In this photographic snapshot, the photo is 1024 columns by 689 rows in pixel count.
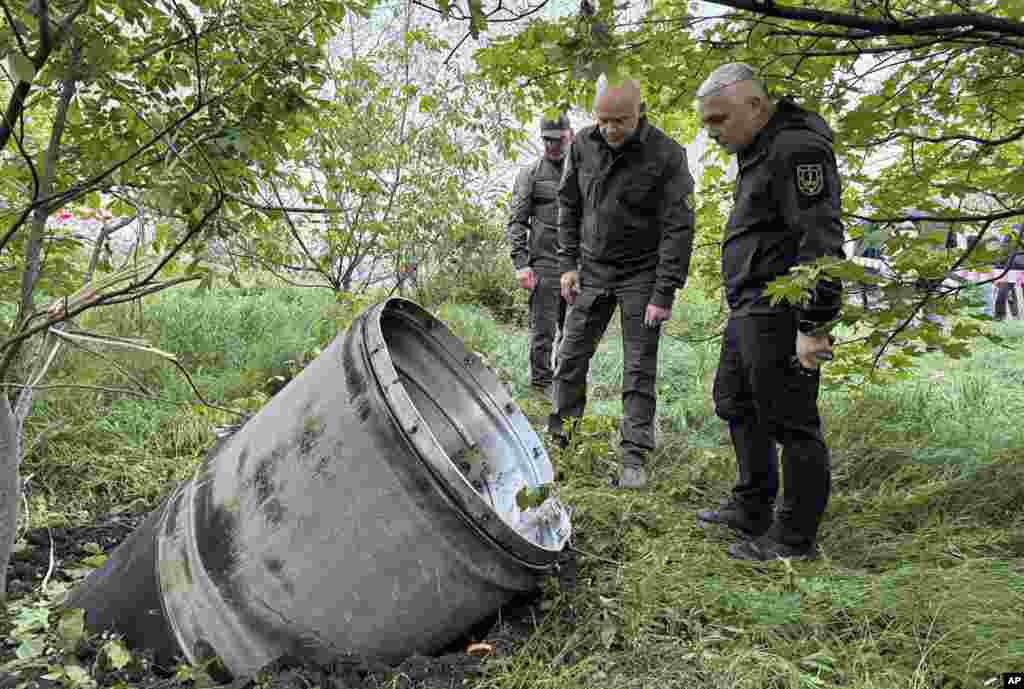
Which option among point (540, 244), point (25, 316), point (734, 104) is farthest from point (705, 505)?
point (25, 316)

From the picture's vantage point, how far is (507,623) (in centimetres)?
220

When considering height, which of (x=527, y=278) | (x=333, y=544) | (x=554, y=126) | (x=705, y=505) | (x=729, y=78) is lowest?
(x=705, y=505)

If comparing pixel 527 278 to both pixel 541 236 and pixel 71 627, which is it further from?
pixel 71 627

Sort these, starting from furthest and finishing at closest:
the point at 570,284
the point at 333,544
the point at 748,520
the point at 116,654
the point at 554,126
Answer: the point at 554,126, the point at 570,284, the point at 748,520, the point at 116,654, the point at 333,544

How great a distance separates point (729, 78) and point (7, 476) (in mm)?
2545

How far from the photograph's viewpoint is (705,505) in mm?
3344

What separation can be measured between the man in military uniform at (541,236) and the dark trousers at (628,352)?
1293mm

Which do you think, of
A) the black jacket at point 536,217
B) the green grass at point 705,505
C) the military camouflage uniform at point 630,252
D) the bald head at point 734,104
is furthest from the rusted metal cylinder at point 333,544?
the black jacket at point 536,217

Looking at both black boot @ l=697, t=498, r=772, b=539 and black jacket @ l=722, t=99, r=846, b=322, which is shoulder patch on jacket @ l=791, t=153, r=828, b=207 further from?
black boot @ l=697, t=498, r=772, b=539

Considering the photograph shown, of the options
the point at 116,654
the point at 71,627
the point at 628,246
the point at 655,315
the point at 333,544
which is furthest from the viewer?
the point at 628,246

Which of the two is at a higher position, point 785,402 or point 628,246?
point 628,246

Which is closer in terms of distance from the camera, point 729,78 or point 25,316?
point 25,316

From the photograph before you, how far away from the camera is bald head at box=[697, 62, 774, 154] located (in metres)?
2.39

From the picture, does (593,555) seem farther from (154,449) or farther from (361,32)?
(361,32)
